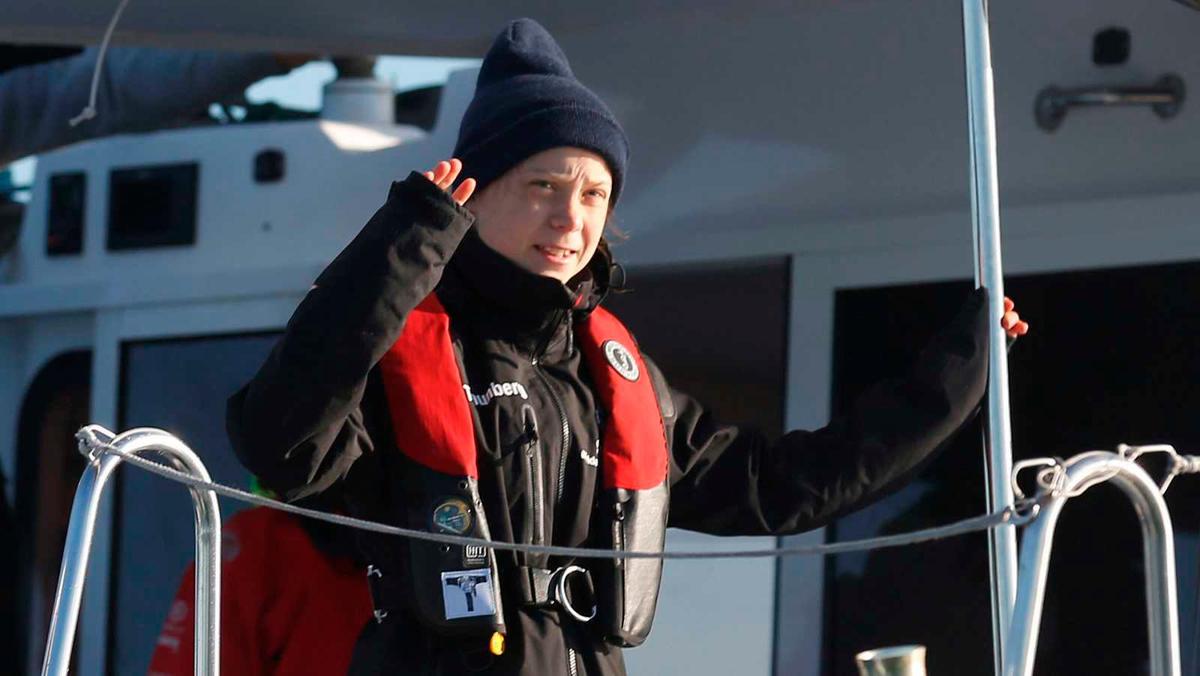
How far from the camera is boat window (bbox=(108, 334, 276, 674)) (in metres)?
4.66

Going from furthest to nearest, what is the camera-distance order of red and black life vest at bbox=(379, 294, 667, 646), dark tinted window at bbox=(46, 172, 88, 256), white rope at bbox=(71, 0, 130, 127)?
dark tinted window at bbox=(46, 172, 88, 256)
white rope at bbox=(71, 0, 130, 127)
red and black life vest at bbox=(379, 294, 667, 646)

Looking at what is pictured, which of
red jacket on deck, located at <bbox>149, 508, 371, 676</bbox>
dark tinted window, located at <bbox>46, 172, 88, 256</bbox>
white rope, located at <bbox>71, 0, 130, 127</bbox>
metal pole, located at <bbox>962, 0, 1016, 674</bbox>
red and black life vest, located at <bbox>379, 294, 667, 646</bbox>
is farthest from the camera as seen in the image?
dark tinted window, located at <bbox>46, 172, 88, 256</bbox>

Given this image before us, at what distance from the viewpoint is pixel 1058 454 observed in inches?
138

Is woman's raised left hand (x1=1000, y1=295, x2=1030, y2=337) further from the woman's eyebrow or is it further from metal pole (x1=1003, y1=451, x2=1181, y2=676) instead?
the woman's eyebrow

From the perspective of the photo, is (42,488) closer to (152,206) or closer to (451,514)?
(152,206)

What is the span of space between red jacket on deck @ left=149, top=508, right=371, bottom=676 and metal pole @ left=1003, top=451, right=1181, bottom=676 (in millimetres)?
927

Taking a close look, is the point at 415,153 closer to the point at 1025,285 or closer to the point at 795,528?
the point at 1025,285

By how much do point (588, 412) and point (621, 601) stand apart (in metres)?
0.24

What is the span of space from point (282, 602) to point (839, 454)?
82cm

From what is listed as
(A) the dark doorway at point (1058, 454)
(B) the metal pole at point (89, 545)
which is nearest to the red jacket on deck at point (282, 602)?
(B) the metal pole at point (89, 545)

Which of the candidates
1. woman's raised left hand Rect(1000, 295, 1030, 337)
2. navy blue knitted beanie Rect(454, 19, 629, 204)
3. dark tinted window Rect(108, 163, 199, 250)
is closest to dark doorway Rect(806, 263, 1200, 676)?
woman's raised left hand Rect(1000, 295, 1030, 337)

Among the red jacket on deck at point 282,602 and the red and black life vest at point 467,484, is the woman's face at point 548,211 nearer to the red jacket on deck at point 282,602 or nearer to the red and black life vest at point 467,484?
the red and black life vest at point 467,484

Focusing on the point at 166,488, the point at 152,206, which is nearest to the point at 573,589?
the point at 166,488

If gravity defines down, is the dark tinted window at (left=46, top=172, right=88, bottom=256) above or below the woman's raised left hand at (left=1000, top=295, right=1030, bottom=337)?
above
